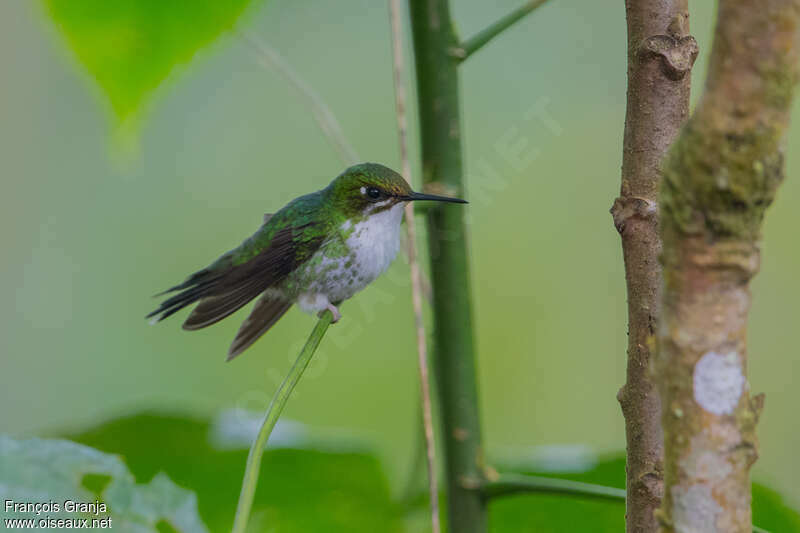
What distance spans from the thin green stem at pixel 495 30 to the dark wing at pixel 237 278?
0.44 metres

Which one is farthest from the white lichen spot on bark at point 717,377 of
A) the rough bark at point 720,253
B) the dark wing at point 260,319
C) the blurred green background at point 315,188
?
the blurred green background at point 315,188

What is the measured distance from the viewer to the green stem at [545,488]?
1.47 metres

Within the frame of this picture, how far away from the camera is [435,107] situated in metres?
1.72

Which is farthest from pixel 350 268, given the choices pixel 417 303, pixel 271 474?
pixel 271 474

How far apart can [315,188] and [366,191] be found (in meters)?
2.93

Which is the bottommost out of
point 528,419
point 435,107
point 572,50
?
point 528,419

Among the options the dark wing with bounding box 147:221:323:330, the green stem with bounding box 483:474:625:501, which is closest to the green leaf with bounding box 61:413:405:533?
the green stem with bounding box 483:474:625:501

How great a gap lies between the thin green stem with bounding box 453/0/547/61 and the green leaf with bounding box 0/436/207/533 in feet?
3.01

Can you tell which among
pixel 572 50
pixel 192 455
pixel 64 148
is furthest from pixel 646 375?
pixel 64 148

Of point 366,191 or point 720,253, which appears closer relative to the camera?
point 720,253

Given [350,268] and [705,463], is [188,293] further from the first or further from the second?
[705,463]

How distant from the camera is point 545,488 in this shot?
158 cm

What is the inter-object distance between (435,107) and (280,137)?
11.8ft

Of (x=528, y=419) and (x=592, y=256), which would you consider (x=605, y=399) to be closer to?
(x=528, y=419)
